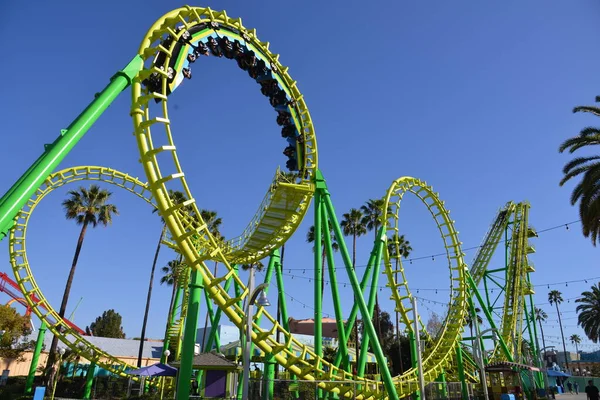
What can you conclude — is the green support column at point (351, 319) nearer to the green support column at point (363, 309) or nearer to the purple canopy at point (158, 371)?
the green support column at point (363, 309)

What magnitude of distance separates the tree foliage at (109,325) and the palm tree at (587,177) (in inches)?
2973

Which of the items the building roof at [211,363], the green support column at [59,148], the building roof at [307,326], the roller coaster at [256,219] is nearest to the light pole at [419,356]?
the roller coaster at [256,219]

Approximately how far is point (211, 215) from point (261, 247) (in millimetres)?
21273

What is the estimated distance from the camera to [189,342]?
10.7 metres

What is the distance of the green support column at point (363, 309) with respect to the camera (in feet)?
41.7

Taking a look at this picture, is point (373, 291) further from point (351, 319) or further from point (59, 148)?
point (59, 148)

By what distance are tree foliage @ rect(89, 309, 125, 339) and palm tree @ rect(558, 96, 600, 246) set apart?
75.5 m

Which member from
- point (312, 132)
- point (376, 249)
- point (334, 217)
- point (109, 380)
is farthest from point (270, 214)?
point (109, 380)

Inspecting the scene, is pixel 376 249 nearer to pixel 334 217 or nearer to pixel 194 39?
pixel 334 217

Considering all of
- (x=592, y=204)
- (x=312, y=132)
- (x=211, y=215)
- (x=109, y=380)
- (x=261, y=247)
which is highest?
(x=211, y=215)

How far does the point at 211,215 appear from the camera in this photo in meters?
36.8

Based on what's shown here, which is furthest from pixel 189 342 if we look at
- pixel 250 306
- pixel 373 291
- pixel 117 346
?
pixel 117 346

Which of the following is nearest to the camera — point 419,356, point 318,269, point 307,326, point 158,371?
point 419,356

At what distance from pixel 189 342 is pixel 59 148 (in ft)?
18.5
